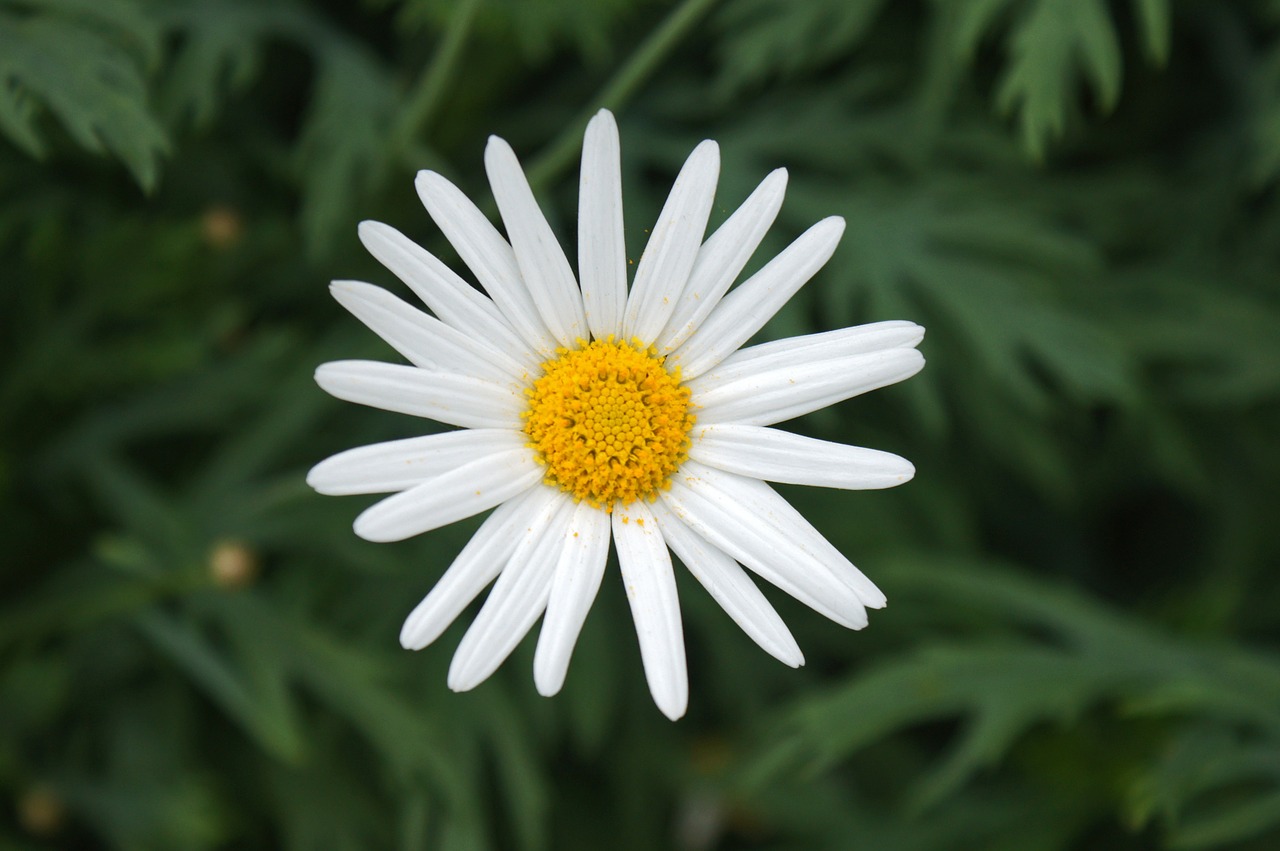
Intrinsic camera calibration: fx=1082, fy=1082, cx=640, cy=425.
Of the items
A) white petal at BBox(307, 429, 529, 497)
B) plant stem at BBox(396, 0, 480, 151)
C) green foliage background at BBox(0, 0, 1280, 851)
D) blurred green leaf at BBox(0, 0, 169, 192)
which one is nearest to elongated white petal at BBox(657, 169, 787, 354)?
white petal at BBox(307, 429, 529, 497)

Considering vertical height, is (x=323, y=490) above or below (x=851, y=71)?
below

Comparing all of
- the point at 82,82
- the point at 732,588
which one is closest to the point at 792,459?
the point at 732,588

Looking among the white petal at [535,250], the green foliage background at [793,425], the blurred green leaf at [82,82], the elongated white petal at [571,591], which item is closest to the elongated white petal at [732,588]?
the elongated white petal at [571,591]

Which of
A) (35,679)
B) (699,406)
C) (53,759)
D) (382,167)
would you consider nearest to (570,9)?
(382,167)

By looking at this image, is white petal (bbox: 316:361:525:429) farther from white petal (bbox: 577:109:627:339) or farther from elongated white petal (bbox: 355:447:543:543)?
white petal (bbox: 577:109:627:339)

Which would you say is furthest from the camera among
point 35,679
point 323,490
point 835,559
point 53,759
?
point 53,759

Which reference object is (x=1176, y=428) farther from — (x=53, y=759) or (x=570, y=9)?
(x=53, y=759)

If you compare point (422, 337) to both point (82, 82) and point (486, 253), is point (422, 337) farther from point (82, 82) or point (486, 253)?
point (82, 82)
